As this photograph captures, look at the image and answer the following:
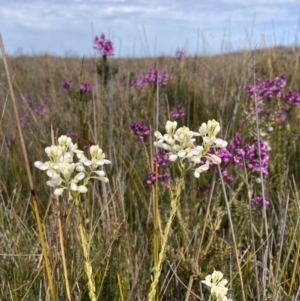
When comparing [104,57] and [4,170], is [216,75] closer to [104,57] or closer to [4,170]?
[104,57]

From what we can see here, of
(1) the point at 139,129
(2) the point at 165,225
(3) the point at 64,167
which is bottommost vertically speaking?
(2) the point at 165,225

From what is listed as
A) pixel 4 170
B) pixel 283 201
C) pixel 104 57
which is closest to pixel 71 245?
pixel 283 201

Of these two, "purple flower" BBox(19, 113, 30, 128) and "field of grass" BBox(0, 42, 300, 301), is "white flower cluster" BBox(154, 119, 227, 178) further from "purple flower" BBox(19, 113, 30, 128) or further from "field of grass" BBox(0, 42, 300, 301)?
"purple flower" BBox(19, 113, 30, 128)

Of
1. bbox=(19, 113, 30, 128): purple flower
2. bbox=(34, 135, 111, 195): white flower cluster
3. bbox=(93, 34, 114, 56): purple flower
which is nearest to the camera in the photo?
bbox=(34, 135, 111, 195): white flower cluster

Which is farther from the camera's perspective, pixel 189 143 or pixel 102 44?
pixel 102 44

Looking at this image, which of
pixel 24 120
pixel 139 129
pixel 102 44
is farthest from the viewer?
pixel 24 120

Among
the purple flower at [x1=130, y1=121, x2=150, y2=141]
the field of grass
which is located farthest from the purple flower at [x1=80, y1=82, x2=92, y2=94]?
Result: the purple flower at [x1=130, y1=121, x2=150, y2=141]

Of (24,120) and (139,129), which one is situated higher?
(139,129)

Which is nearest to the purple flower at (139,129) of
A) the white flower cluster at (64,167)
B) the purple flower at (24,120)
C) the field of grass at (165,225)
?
the field of grass at (165,225)

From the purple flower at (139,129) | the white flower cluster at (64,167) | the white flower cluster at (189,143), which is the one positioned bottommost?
the purple flower at (139,129)

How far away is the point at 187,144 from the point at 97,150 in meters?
0.15

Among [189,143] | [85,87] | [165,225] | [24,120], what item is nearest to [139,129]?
[165,225]

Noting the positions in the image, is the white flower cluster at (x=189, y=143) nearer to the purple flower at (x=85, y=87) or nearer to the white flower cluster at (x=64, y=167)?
the white flower cluster at (x=64, y=167)

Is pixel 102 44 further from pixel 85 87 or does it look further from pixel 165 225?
pixel 165 225
